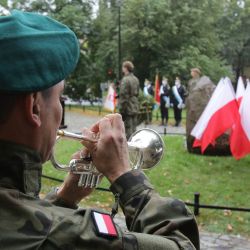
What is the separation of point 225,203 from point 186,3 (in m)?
28.6

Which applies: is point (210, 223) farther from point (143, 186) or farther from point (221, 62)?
point (221, 62)

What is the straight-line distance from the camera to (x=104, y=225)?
127 centimetres

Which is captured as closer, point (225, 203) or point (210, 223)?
point (210, 223)

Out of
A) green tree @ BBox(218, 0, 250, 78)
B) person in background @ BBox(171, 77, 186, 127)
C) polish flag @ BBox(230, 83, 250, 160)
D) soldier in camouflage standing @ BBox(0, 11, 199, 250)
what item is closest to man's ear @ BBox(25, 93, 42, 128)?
soldier in camouflage standing @ BBox(0, 11, 199, 250)

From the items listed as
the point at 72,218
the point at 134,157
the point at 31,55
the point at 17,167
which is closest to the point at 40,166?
the point at 17,167

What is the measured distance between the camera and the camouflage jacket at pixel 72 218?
1217mm

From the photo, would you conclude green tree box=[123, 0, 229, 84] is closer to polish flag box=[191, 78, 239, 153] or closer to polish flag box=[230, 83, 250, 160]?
polish flag box=[191, 78, 239, 153]

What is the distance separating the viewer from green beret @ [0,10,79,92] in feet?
4.15

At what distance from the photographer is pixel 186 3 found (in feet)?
112

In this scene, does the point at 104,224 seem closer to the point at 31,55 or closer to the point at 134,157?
the point at 31,55

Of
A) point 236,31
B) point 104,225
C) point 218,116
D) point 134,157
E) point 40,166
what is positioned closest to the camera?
point 104,225

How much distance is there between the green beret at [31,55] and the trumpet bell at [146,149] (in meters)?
0.93

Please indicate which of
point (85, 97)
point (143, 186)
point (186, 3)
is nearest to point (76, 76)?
point (85, 97)

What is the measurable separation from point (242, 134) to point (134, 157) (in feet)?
21.1
